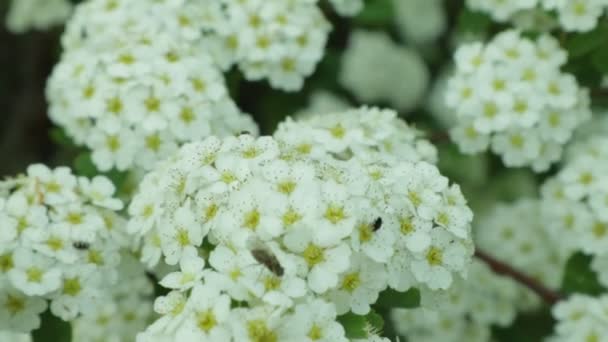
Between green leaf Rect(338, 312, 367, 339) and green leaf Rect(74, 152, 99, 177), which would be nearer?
green leaf Rect(338, 312, 367, 339)

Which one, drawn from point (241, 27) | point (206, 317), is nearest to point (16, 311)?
point (206, 317)

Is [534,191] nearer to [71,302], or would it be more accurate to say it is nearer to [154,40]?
[154,40]

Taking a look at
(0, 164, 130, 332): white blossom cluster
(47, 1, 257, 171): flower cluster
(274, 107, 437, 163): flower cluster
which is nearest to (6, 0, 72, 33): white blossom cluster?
(47, 1, 257, 171): flower cluster

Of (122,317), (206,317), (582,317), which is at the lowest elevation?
(206,317)

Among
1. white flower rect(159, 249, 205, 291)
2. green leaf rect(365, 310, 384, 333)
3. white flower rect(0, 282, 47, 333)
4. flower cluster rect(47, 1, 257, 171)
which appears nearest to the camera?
white flower rect(159, 249, 205, 291)

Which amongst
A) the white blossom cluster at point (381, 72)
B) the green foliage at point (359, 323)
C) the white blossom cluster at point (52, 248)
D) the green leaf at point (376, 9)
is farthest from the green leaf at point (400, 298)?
the white blossom cluster at point (381, 72)

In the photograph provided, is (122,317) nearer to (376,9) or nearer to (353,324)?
(353,324)

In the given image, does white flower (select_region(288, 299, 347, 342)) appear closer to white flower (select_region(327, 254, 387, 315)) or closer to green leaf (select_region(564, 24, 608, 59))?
white flower (select_region(327, 254, 387, 315))
